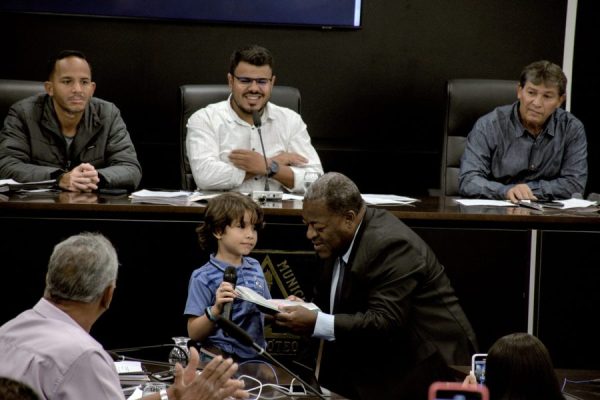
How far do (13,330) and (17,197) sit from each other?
2292 millimetres

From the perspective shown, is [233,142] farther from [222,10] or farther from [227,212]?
[227,212]

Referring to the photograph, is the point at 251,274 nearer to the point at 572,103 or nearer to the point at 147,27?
the point at 147,27

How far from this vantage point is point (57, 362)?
2.14 m

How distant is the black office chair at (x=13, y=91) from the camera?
17.1 feet

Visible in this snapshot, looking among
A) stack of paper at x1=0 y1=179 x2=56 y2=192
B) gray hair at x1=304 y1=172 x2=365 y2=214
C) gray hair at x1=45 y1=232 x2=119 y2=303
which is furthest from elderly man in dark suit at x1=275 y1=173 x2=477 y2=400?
stack of paper at x1=0 y1=179 x2=56 y2=192

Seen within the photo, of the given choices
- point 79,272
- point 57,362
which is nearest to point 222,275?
point 79,272

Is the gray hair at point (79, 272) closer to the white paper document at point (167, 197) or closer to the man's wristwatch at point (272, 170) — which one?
the white paper document at point (167, 197)

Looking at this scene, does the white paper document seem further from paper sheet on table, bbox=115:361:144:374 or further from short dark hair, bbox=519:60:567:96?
short dark hair, bbox=519:60:567:96

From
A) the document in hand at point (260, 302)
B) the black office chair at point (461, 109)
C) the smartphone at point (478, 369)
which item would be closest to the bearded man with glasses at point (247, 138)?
the black office chair at point (461, 109)

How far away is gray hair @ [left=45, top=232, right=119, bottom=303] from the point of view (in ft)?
7.65

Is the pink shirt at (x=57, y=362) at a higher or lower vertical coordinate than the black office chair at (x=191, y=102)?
lower

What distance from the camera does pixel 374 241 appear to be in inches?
135

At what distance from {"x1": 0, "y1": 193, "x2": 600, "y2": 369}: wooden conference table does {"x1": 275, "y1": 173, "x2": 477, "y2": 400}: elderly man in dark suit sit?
83 cm

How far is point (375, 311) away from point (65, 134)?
2323mm
